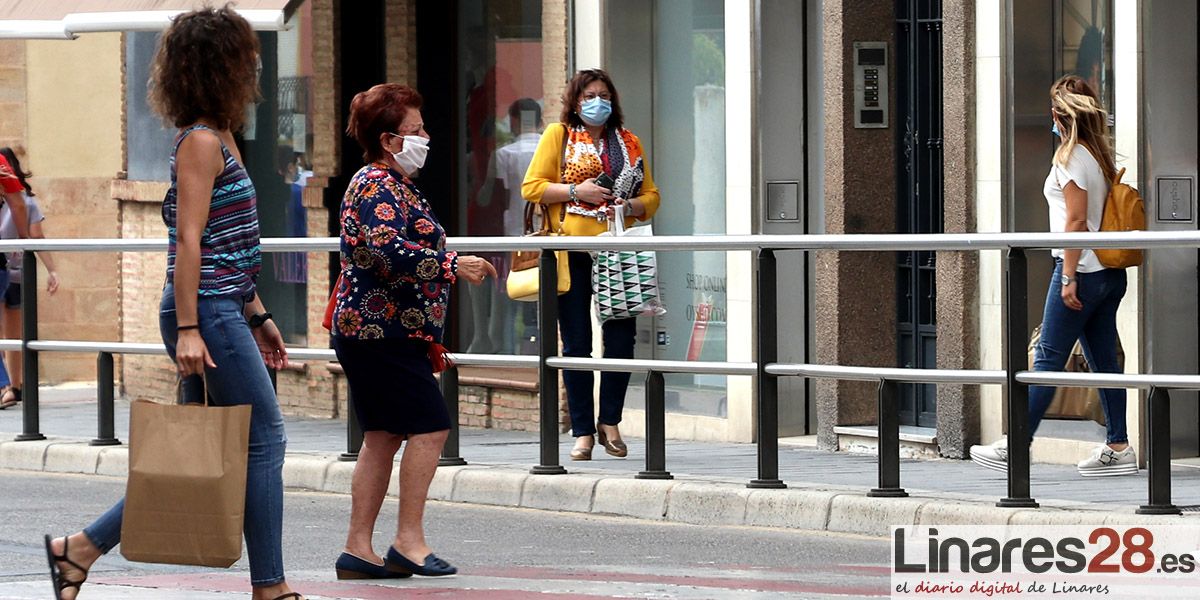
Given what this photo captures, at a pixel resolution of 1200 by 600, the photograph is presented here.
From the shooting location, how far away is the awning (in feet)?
51.6

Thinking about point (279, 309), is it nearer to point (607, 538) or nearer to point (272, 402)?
point (607, 538)

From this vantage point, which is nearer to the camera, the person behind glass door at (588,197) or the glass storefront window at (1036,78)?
the person behind glass door at (588,197)

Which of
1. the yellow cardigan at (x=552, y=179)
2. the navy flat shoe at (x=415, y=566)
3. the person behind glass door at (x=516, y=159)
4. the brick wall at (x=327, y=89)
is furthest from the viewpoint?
the brick wall at (x=327, y=89)

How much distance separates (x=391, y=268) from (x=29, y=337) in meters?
5.75

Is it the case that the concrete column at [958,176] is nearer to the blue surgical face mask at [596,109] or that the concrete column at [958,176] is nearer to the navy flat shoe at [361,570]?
the blue surgical face mask at [596,109]

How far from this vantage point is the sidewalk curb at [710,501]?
10.1 meters

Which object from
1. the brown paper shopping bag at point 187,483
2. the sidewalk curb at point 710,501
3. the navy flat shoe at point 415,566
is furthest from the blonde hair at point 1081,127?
the brown paper shopping bag at point 187,483

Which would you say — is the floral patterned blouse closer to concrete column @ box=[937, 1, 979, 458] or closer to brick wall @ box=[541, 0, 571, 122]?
concrete column @ box=[937, 1, 979, 458]

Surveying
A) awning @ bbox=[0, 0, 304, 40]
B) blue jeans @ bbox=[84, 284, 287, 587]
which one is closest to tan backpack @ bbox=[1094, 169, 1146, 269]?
blue jeans @ bbox=[84, 284, 287, 587]

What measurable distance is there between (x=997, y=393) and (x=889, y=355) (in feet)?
9.70

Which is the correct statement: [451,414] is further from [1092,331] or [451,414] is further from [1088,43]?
[1088,43]

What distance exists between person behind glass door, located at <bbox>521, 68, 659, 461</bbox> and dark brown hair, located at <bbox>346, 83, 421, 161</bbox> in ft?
9.82

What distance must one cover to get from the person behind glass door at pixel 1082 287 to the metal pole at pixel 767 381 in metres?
0.92

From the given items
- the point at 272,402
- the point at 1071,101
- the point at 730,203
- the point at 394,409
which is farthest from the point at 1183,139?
the point at 272,402
